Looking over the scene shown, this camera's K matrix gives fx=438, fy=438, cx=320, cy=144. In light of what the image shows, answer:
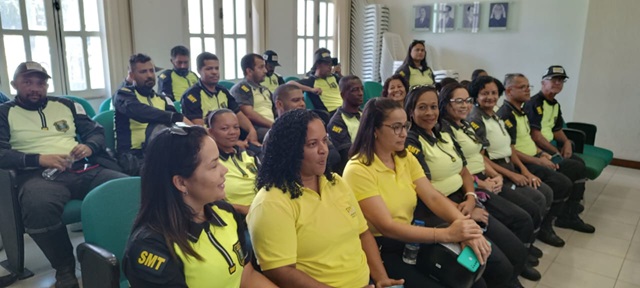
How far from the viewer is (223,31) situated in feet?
16.9

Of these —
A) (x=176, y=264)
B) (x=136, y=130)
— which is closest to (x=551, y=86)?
(x=136, y=130)

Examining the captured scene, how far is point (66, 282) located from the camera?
92.3 inches

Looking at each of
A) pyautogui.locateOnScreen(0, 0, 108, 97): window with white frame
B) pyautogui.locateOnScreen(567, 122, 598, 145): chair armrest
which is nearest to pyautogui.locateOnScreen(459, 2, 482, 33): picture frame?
pyautogui.locateOnScreen(567, 122, 598, 145): chair armrest

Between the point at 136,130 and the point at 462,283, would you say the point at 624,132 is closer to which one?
the point at 462,283

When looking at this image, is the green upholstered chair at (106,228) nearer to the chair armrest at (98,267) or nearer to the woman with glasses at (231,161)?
the chair armrest at (98,267)

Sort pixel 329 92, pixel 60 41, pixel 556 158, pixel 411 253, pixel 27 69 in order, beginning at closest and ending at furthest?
pixel 411 253 < pixel 27 69 < pixel 556 158 < pixel 60 41 < pixel 329 92

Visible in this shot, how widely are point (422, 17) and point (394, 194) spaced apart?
209 inches

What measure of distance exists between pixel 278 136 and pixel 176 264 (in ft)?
1.81

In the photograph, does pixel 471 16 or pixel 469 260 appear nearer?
pixel 469 260

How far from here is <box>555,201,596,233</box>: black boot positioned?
3.42 metres

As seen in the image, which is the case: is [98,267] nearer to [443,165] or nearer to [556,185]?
[443,165]

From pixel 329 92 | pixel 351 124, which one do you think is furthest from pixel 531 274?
pixel 329 92

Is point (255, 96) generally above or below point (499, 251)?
above

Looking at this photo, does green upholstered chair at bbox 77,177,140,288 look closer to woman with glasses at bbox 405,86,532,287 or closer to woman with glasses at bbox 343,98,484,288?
woman with glasses at bbox 343,98,484,288
